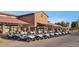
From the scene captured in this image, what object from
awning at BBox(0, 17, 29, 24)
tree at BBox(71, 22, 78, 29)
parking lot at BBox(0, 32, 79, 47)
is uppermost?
awning at BBox(0, 17, 29, 24)

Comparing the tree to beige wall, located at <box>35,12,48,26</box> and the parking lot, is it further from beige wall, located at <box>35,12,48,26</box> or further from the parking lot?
beige wall, located at <box>35,12,48,26</box>

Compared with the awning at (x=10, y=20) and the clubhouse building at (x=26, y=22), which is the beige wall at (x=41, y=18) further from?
the awning at (x=10, y=20)

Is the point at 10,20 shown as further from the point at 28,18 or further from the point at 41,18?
the point at 41,18

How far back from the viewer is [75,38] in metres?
6.71

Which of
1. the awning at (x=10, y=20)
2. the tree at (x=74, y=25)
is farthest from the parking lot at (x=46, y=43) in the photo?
the awning at (x=10, y=20)

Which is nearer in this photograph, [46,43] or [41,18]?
[46,43]

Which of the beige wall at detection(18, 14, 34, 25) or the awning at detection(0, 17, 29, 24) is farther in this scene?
the beige wall at detection(18, 14, 34, 25)

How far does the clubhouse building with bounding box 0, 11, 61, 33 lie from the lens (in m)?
6.71

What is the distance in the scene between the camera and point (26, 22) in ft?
22.4

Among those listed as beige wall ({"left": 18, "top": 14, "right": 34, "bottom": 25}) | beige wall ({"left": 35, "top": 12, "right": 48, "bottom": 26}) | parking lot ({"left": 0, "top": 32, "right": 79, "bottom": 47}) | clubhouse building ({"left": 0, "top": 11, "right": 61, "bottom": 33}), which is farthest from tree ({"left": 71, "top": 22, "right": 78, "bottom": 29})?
beige wall ({"left": 18, "top": 14, "right": 34, "bottom": 25})

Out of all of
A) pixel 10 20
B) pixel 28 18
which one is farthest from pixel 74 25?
pixel 10 20

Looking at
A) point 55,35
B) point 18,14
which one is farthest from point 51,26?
point 18,14
